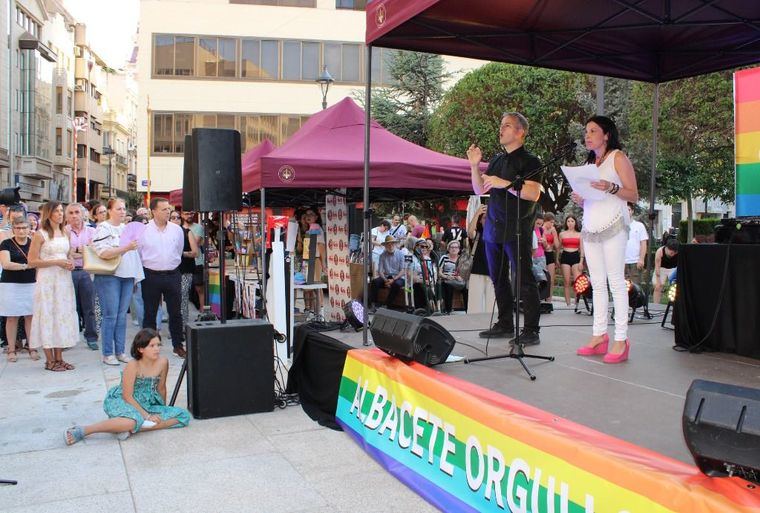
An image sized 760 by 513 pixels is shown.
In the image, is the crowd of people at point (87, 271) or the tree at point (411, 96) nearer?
the crowd of people at point (87, 271)

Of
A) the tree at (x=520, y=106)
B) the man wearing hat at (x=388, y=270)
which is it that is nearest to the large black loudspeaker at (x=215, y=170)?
the man wearing hat at (x=388, y=270)

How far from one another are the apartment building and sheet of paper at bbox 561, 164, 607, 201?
88.9 feet

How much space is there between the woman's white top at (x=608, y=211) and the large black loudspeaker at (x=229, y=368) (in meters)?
2.53

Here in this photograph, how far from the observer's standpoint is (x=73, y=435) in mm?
4547

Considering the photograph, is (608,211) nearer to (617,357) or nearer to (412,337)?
(617,357)

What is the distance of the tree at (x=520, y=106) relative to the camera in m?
24.0

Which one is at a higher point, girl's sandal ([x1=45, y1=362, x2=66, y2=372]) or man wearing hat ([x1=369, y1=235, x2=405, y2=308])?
man wearing hat ([x1=369, y1=235, x2=405, y2=308])

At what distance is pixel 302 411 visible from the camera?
210 inches

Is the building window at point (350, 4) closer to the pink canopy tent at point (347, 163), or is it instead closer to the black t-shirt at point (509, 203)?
the pink canopy tent at point (347, 163)

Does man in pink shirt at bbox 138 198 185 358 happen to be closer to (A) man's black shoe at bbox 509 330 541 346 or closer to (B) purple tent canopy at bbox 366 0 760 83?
(B) purple tent canopy at bbox 366 0 760 83

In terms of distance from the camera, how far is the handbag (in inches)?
277

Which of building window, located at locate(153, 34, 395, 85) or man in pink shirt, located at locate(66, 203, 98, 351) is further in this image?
building window, located at locate(153, 34, 395, 85)

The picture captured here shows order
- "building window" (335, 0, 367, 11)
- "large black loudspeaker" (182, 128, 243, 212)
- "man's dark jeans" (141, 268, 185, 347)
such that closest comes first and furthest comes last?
"large black loudspeaker" (182, 128, 243, 212), "man's dark jeans" (141, 268, 185, 347), "building window" (335, 0, 367, 11)

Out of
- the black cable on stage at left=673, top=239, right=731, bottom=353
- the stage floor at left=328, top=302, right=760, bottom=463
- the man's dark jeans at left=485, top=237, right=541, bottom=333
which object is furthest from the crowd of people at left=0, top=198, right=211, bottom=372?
the black cable on stage at left=673, top=239, right=731, bottom=353
